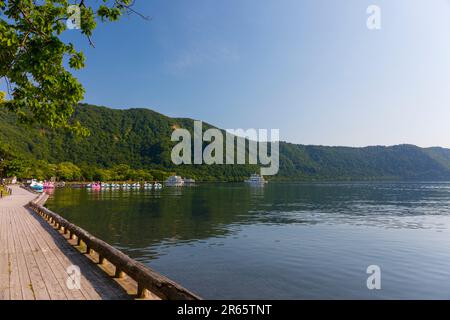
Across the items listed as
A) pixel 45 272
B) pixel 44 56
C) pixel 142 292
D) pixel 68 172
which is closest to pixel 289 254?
pixel 142 292

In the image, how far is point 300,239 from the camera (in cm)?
3259

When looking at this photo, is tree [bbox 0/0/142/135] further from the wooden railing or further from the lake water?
the lake water

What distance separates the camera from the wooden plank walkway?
34.8ft

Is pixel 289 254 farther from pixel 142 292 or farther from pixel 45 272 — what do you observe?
pixel 45 272

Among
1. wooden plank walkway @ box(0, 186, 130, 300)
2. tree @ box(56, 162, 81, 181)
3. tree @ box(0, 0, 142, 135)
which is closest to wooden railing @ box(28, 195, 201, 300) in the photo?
wooden plank walkway @ box(0, 186, 130, 300)

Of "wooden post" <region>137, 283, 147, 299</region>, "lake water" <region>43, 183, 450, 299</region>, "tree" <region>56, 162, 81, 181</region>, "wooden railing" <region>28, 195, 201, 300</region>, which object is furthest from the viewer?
"tree" <region>56, 162, 81, 181</region>

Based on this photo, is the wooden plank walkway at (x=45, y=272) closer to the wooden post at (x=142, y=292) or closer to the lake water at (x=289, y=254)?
the wooden post at (x=142, y=292)

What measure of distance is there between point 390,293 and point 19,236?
22.2m

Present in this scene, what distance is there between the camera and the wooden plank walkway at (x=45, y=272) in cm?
1059

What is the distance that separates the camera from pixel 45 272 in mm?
13172
